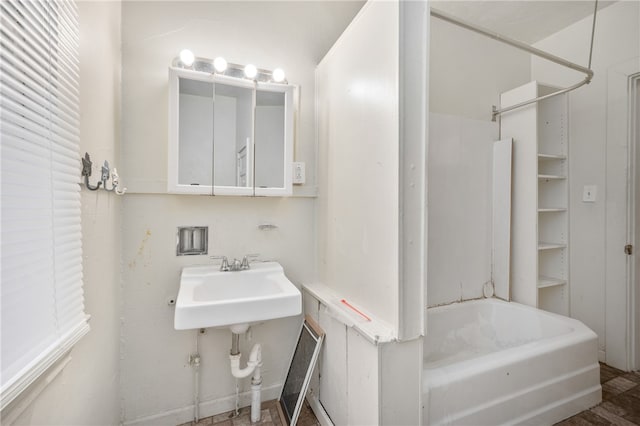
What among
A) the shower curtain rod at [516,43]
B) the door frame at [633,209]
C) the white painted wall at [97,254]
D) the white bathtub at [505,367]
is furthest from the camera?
the door frame at [633,209]

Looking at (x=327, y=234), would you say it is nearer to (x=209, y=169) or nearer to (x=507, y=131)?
(x=209, y=169)

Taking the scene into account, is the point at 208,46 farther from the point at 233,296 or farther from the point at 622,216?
the point at 622,216

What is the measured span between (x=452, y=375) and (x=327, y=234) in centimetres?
94

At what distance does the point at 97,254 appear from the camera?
3.90 feet

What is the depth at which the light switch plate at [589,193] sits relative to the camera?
2121 millimetres

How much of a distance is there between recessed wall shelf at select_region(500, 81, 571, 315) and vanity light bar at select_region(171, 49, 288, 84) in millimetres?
1761

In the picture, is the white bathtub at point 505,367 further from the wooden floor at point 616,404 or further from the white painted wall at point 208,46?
the white painted wall at point 208,46

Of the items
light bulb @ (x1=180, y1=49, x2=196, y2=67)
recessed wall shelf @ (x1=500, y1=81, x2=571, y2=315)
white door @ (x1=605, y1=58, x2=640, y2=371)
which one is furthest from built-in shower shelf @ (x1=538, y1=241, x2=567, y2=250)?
light bulb @ (x1=180, y1=49, x2=196, y2=67)

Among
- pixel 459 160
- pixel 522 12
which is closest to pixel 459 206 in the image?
pixel 459 160

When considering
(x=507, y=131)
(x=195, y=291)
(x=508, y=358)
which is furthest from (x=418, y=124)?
(x=507, y=131)

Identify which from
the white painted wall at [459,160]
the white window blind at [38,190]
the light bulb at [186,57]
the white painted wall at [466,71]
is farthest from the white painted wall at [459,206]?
the white window blind at [38,190]

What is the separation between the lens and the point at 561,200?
228 cm

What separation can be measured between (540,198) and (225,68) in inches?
104

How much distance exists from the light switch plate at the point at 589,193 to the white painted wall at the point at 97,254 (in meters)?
3.11
